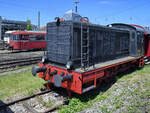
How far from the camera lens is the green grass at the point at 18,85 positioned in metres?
6.09

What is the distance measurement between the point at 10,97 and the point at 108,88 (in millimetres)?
4037

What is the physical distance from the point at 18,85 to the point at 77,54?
10.6 ft

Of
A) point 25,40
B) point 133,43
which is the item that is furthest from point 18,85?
point 25,40

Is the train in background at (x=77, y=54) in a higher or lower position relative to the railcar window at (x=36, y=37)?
lower

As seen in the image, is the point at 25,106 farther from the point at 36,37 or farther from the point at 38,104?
the point at 36,37

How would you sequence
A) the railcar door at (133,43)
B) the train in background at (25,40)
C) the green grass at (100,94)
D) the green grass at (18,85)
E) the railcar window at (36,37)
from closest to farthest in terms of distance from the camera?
the green grass at (100,94)
the green grass at (18,85)
the railcar door at (133,43)
the train in background at (25,40)
the railcar window at (36,37)

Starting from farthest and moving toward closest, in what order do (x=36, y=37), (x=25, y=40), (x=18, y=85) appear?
(x=36, y=37)
(x=25, y=40)
(x=18, y=85)

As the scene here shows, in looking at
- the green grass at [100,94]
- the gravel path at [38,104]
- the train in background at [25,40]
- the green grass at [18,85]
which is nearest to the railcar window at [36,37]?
the train in background at [25,40]

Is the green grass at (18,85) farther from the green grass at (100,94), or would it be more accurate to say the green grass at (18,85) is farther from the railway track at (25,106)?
the railway track at (25,106)

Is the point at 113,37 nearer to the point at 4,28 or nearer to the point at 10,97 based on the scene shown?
the point at 10,97

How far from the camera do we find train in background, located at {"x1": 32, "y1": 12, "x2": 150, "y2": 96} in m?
5.21

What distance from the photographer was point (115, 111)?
14.4 feet

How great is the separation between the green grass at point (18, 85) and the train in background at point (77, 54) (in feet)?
2.62

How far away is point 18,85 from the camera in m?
6.91
